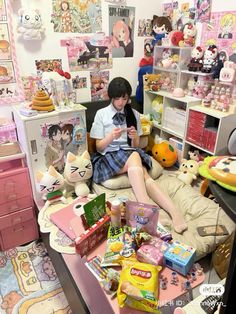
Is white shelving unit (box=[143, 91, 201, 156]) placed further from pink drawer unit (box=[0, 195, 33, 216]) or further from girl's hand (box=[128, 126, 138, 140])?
pink drawer unit (box=[0, 195, 33, 216])

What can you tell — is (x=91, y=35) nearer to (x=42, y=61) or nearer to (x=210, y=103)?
(x=42, y=61)

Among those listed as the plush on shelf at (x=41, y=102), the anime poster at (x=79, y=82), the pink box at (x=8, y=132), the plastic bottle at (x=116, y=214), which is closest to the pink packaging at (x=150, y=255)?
the plastic bottle at (x=116, y=214)

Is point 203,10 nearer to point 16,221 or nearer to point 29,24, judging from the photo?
point 29,24

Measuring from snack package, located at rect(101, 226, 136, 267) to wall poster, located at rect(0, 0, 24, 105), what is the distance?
3.71 ft

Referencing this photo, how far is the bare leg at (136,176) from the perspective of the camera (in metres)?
1.61

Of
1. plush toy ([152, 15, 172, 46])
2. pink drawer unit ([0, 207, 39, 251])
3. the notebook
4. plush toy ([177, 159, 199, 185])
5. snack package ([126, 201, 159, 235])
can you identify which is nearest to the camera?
snack package ([126, 201, 159, 235])

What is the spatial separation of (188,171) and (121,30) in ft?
4.05

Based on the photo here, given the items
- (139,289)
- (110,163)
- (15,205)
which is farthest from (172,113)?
(139,289)

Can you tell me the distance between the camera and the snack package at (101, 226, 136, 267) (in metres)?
1.12

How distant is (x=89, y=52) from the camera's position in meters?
2.01

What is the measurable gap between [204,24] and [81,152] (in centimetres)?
133

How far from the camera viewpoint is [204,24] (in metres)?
1.97

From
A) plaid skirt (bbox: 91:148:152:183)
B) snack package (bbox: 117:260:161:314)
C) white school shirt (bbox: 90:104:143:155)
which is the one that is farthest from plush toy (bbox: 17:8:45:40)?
snack package (bbox: 117:260:161:314)

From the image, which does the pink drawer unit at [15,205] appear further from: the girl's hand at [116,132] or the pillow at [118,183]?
the girl's hand at [116,132]
